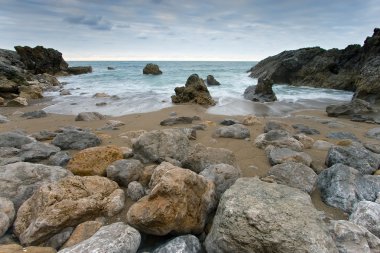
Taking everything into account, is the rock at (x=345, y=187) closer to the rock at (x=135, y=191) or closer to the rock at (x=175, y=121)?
the rock at (x=135, y=191)

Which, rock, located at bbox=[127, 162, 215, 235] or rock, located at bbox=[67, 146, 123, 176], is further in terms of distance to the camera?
rock, located at bbox=[67, 146, 123, 176]

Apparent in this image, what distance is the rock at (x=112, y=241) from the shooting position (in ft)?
8.58

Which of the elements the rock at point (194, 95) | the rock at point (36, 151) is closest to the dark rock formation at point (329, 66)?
the rock at point (194, 95)

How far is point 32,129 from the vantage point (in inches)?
307

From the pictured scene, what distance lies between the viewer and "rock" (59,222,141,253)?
262 cm

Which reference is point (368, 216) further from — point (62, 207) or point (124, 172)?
point (62, 207)

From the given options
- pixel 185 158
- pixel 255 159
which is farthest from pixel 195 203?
pixel 255 159


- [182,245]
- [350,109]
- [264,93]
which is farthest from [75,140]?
[264,93]

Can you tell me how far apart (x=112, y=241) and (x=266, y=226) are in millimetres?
1354

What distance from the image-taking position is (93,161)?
4.35 meters

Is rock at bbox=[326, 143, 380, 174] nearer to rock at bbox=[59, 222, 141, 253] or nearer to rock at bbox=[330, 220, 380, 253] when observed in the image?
rock at bbox=[330, 220, 380, 253]

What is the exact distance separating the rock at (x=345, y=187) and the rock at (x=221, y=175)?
113 centimetres

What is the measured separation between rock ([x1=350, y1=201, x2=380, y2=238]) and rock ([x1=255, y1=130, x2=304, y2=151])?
216 cm

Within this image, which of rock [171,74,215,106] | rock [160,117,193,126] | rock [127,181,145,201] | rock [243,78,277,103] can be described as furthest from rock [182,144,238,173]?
rock [243,78,277,103]
